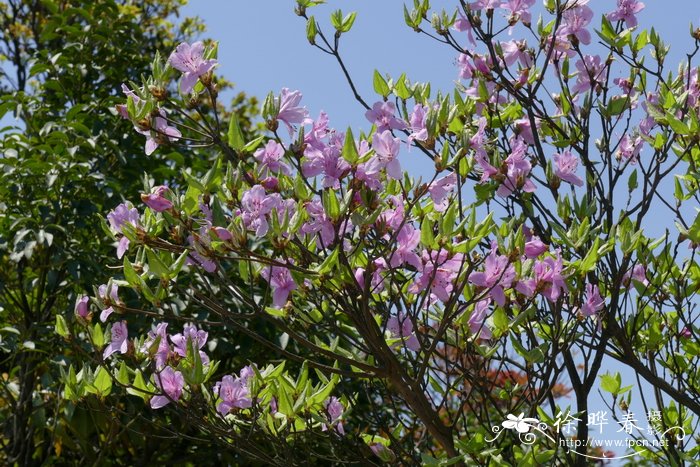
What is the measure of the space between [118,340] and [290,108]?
72 centimetres

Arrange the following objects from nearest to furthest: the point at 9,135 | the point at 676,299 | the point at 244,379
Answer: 1. the point at 244,379
2. the point at 676,299
3. the point at 9,135

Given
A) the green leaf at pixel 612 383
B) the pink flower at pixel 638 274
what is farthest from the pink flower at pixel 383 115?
the green leaf at pixel 612 383

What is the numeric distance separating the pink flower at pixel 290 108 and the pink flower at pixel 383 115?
0.87ft

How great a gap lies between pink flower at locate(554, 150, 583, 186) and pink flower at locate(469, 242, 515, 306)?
1.68 ft

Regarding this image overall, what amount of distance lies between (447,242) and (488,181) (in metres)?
0.59

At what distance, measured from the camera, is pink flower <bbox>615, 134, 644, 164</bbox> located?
9.05ft

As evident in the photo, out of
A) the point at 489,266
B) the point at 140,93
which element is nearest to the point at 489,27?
the point at 489,266

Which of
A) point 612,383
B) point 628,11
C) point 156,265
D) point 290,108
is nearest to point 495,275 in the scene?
point 290,108

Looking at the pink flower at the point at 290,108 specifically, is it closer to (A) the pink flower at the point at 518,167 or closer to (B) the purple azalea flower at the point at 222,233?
(B) the purple azalea flower at the point at 222,233

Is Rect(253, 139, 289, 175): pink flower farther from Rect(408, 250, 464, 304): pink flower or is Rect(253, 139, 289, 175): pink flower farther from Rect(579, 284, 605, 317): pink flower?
Rect(579, 284, 605, 317): pink flower

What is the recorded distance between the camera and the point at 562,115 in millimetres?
2682

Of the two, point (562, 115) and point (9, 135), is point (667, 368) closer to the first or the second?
point (562, 115)

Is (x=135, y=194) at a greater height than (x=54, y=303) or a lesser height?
greater

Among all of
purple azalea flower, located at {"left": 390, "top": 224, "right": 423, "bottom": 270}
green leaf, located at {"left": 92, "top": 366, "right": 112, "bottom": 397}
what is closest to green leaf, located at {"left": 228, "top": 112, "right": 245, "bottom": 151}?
purple azalea flower, located at {"left": 390, "top": 224, "right": 423, "bottom": 270}
